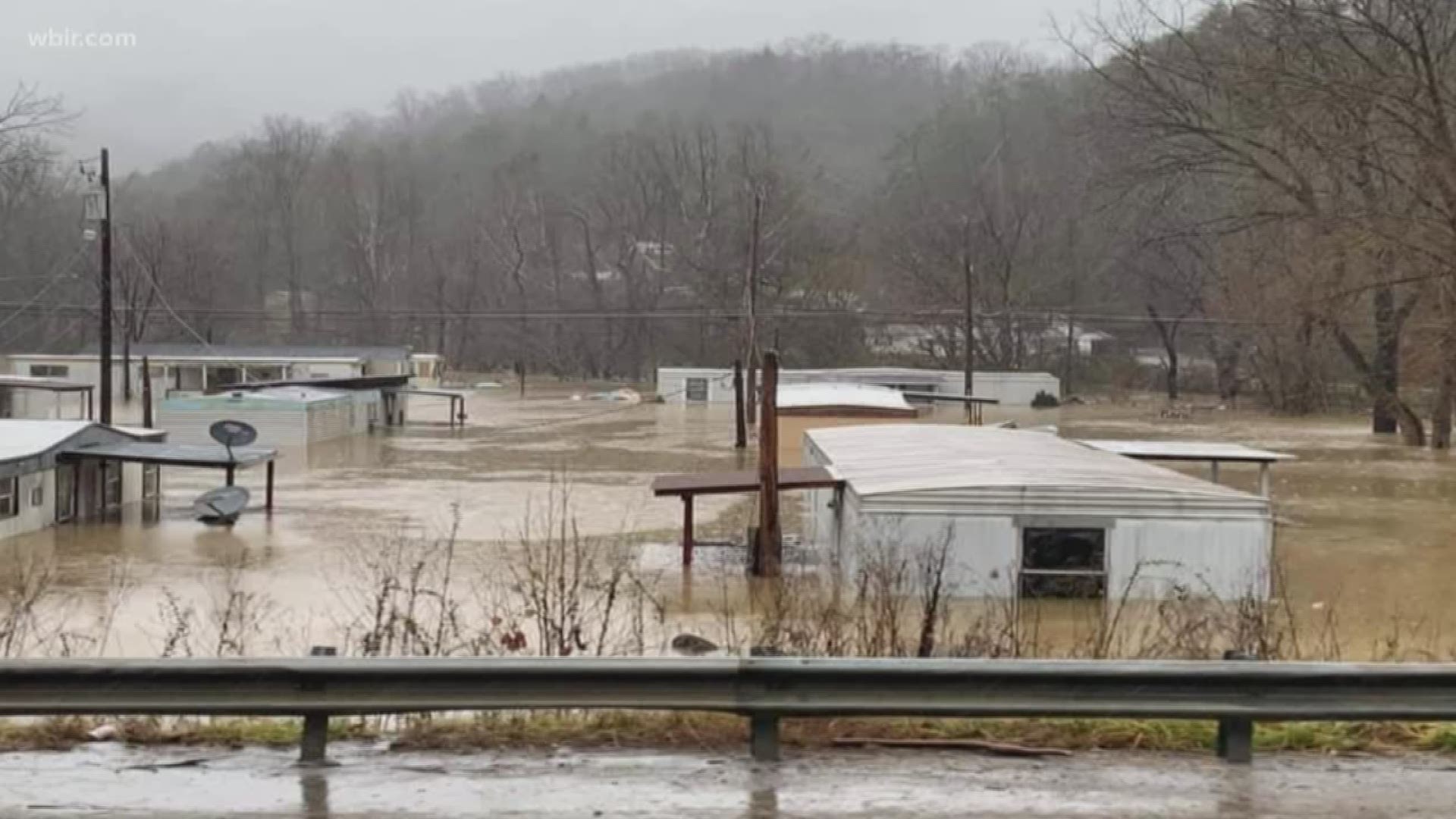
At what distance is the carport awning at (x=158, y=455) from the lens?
28156 millimetres

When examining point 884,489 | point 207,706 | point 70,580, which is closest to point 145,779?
point 207,706

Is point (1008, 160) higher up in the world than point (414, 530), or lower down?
higher up

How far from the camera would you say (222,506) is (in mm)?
27750

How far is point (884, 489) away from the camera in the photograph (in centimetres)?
1891

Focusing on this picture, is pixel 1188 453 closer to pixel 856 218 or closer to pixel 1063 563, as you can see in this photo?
pixel 1063 563

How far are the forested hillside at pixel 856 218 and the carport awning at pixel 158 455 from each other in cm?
2051

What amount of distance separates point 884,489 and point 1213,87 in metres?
33.6

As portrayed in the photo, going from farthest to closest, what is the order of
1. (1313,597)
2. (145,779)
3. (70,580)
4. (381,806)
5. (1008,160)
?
(1008,160) → (70,580) → (1313,597) → (145,779) → (381,806)

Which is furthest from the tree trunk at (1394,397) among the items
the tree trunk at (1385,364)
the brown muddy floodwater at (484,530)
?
the brown muddy floodwater at (484,530)

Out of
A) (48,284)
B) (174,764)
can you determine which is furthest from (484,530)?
(48,284)

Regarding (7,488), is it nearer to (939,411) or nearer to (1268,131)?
(1268,131)

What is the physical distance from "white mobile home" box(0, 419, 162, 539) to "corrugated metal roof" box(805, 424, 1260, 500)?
1368 centimetres

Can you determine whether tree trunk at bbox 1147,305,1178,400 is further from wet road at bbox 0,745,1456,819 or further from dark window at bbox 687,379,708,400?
wet road at bbox 0,745,1456,819

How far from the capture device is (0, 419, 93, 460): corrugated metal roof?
26.1 meters
